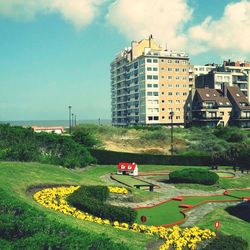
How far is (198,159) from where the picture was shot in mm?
47562

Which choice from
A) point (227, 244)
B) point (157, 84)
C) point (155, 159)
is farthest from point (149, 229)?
point (157, 84)

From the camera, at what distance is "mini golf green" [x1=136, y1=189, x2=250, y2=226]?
19.6 meters

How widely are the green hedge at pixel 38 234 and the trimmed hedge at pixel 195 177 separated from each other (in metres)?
20.6

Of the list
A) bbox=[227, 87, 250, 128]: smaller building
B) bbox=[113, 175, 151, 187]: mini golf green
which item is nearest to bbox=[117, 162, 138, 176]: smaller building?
bbox=[113, 175, 151, 187]: mini golf green

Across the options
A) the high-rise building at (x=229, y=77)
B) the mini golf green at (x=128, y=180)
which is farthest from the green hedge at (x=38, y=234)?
the high-rise building at (x=229, y=77)

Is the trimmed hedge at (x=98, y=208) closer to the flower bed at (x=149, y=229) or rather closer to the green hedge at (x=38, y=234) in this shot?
the flower bed at (x=149, y=229)

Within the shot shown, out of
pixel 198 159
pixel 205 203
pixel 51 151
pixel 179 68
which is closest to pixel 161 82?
pixel 179 68

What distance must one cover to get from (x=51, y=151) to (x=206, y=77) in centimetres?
8535

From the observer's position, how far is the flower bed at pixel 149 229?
14.0m

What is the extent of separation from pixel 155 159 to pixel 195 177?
16.1 m

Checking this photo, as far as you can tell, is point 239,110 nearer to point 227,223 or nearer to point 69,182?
point 69,182

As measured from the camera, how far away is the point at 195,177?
105 ft

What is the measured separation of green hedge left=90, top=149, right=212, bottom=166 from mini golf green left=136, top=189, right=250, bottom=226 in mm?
17982

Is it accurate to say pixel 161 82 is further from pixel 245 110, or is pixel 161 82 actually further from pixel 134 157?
pixel 134 157
